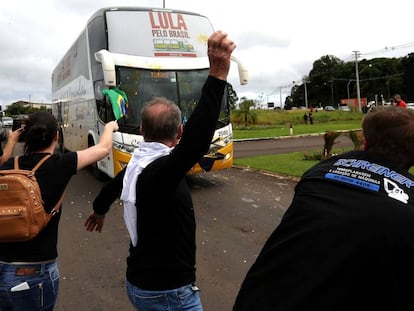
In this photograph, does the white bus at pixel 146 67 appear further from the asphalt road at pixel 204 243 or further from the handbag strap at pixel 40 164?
the handbag strap at pixel 40 164

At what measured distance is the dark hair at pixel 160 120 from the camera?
221cm

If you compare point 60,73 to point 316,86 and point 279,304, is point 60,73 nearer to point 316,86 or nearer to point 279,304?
point 279,304

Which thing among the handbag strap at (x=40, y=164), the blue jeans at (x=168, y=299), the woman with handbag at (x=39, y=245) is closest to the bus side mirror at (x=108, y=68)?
the woman with handbag at (x=39, y=245)

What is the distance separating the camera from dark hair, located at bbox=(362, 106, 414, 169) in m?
1.78

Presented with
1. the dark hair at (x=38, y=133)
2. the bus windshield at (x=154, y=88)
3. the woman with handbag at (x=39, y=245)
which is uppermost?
the bus windshield at (x=154, y=88)

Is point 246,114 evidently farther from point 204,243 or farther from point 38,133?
point 38,133

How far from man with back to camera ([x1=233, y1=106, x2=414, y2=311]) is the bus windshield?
23.3 feet

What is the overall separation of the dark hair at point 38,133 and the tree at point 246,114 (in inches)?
1347

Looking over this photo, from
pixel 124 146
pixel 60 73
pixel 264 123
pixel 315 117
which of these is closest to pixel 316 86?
pixel 315 117

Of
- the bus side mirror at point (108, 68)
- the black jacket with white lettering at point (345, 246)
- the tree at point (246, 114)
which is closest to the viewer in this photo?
the black jacket with white lettering at point (345, 246)

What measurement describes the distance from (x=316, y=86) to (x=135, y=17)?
107 metres

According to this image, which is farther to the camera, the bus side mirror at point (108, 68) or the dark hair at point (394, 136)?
the bus side mirror at point (108, 68)

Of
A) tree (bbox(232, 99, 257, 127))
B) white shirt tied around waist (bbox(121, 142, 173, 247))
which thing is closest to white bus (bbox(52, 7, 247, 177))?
white shirt tied around waist (bbox(121, 142, 173, 247))

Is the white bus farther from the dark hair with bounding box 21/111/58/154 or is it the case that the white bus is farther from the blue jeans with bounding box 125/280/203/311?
the blue jeans with bounding box 125/280/203/311
